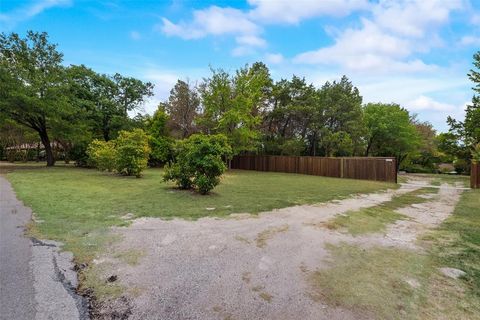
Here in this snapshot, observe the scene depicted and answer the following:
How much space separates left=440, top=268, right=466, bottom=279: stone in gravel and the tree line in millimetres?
17515

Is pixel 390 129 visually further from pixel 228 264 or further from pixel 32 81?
pixel 32 81

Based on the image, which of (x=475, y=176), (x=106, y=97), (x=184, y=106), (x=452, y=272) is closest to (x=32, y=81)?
(x=106, y=97)

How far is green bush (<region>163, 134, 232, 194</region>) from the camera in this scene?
26.6 ft

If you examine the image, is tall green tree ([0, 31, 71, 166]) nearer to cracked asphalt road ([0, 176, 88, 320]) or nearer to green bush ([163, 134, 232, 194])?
green bush ([163, 134, 232, 194])

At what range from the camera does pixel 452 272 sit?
126 inches

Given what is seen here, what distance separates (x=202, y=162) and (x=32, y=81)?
48.8 ft

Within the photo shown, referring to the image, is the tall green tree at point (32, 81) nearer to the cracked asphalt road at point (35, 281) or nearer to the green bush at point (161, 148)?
the green bush at point (161, 148)

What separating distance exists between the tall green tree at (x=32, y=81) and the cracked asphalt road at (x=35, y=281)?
15261 mm

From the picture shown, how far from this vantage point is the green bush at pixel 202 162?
8.12 meters

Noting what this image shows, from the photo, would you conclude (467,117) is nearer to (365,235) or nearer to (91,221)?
(365,235)

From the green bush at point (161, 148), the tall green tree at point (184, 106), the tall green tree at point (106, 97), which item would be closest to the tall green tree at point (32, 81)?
the tall green tree at point (106, 97)

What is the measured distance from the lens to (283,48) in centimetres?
1229

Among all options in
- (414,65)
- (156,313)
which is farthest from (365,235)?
(414,65)

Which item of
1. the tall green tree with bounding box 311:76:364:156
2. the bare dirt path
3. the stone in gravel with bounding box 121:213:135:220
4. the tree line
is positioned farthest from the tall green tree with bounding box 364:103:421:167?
the stone in gravel with bounding box 121:213:135:220
